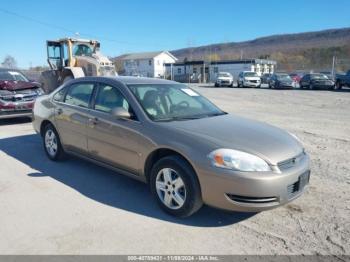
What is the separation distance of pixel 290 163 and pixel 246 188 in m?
0.66

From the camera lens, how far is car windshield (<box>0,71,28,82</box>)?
429 inches

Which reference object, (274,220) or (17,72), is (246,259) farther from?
(17,72)

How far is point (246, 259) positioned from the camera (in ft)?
9.96

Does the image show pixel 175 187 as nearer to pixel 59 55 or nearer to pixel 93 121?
pixel 93 121

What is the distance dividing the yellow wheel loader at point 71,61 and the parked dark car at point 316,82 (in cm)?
2022

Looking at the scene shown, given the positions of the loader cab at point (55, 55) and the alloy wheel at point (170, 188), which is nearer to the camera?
the alloy wheel at point (170, 188)

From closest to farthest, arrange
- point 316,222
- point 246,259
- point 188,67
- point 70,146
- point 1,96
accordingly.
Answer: point 246,259 → point 316,222 → point 70,146 → point 1,96 → point 188,67

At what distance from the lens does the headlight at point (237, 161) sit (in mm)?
3404

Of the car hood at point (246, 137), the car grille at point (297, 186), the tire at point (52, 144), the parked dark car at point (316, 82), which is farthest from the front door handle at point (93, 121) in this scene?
the parked dark car at point (316, 82)

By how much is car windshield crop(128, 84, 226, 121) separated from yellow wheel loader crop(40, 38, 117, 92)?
1132 cm

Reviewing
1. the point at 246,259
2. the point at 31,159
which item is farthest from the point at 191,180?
the point at 31,159

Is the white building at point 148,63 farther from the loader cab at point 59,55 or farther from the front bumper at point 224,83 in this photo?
the loader cab at point 59,55

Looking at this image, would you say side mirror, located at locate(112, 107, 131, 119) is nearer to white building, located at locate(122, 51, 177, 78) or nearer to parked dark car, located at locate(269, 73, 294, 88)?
parked dark car, located at locate(269, 73, 294, 88)

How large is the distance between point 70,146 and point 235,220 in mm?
3034
